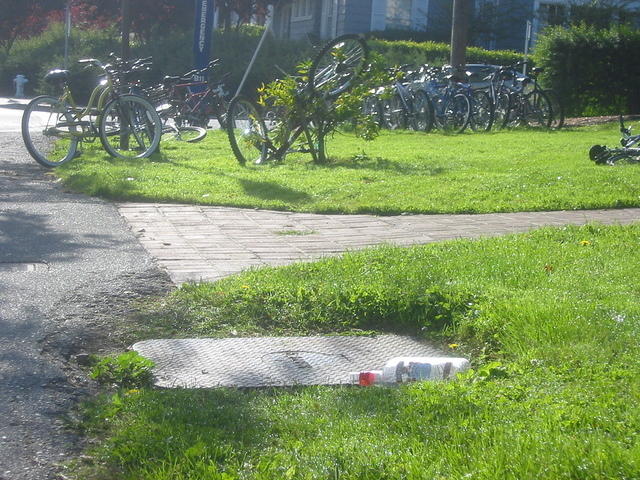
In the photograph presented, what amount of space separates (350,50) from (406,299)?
8627 mm

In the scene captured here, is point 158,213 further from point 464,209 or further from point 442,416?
point 442,416

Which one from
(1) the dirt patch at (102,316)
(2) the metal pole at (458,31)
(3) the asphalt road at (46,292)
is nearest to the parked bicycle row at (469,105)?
(2) the metal pole at (458,31)

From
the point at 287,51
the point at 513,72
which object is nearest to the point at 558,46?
the point at 513,72

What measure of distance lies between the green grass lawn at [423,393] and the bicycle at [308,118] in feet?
21.7

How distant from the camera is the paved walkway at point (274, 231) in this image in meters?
6.66

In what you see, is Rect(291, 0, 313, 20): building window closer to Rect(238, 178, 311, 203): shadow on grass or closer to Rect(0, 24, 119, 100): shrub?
Rect(0, 24, 119, 100): shrub

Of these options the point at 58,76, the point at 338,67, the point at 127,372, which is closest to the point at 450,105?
the point at 338,67

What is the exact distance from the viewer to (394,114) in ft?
63.3

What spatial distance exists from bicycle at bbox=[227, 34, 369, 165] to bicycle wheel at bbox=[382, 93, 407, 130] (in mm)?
5848

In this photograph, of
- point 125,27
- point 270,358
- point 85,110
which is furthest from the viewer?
point 125,27

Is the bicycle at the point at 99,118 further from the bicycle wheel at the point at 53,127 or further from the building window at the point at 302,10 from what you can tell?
the building window at the point at 302,10

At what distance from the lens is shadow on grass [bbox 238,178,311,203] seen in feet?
30.6

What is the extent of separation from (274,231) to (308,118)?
5015 millimetres

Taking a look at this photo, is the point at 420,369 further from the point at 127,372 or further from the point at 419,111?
the point at 419,111
